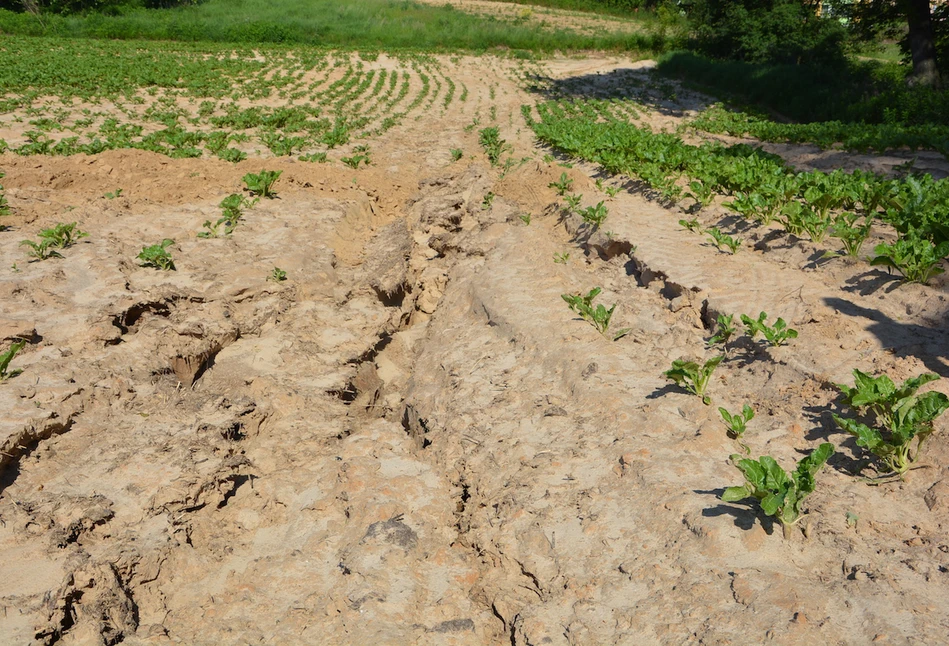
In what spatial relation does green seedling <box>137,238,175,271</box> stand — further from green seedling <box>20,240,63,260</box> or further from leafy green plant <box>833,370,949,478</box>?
leafy green plant <box>833,370,949,478</box>

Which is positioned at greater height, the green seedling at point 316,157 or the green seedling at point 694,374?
the green seedling at point 316,157

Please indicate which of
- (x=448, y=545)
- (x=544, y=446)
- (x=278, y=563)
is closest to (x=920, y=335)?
(x=544, y=446)

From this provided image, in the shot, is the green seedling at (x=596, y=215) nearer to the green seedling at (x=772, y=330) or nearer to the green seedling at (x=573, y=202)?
the green seedling at (x=573, y=202)

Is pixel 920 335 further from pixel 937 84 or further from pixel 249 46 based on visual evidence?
pixel 249 46

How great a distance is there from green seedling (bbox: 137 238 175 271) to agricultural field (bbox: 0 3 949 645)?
2 cm

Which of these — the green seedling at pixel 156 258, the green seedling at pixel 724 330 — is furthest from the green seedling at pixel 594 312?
the green seedling at pixel 156 258

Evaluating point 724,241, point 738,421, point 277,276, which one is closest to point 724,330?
point 738,421

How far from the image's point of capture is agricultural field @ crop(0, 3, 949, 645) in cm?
329

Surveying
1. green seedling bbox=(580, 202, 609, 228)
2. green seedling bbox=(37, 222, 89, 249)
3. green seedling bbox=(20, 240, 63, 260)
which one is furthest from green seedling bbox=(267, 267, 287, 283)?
green seedling bbox=(580, 202, 609, 228)

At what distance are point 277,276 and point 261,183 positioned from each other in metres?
3.07

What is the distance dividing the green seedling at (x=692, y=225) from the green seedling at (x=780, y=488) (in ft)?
14.3

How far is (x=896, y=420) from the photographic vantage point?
363cm

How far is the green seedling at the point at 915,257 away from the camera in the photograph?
5.03 m

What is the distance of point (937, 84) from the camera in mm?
18812
